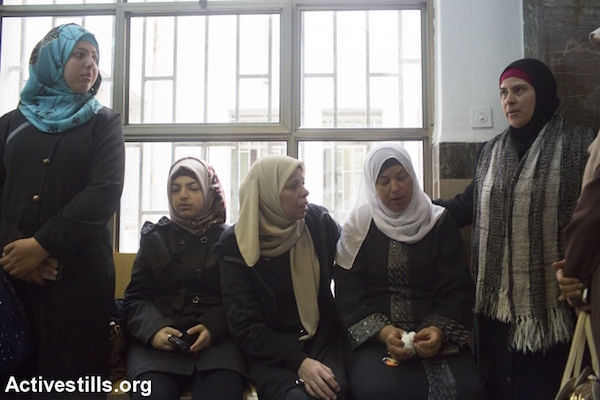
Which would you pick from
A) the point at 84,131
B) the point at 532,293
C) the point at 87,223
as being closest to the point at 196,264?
the point at 87,223

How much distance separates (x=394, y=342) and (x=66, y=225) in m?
1.25

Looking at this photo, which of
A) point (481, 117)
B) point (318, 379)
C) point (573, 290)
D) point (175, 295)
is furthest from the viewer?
point (481, 117)

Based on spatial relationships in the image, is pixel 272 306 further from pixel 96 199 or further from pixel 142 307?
pixel 96 199

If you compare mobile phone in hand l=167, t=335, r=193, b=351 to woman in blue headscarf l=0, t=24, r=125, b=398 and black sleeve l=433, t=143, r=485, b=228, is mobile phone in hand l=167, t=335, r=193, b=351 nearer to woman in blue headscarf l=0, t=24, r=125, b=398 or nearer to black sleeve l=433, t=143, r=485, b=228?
woman in blue headscarf l=0, t=24, r=125, b=398

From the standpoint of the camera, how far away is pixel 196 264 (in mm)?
2014

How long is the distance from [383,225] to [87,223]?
44.6 inches

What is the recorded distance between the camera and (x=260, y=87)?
2.73 metres

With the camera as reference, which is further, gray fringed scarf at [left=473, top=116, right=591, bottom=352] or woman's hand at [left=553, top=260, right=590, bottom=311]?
gray fringed scarf at [left=473, top=116, right=591, bottom=352]

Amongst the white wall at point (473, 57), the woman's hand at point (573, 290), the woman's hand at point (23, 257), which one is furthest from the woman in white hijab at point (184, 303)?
the white wall at point (473, 57)

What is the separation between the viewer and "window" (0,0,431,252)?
8.79 feet

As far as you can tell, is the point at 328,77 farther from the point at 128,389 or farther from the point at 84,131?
the point at 128,389

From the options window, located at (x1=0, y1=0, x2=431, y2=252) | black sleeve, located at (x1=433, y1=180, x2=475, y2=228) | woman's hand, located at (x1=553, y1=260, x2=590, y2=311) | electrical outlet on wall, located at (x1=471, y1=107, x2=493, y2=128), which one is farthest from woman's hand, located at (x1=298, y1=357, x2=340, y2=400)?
electrical outlet on wall, located at (x1=471, y1=107, x2=493, y2=128)

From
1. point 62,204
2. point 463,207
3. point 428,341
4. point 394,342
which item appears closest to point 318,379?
point 394,342

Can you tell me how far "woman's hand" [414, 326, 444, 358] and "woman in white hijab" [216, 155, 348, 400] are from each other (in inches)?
11.6
